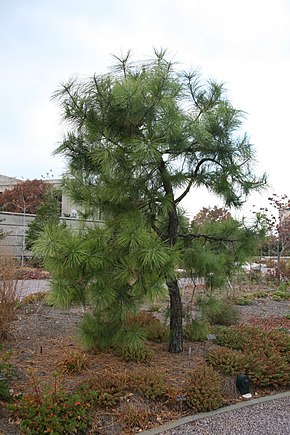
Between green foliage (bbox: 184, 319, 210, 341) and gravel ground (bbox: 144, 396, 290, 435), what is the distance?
1.26m

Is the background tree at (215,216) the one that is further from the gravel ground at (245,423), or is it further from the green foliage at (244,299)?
the green foliage at (244,299)

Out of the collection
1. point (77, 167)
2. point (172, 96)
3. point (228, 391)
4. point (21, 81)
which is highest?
point (21, 81)

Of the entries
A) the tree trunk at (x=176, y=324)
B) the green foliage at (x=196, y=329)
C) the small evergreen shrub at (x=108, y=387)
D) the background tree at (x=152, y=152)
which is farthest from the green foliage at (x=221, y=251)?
the small evergreen shrub at (x=108, y=387)

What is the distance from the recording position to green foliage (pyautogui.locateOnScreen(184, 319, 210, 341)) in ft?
13.9

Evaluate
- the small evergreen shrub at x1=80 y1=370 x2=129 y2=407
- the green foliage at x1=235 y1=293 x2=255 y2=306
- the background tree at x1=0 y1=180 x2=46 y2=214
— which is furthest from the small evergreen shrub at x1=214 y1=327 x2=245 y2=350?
the background tree at x1=0 y1=180 x2=46 y2=214

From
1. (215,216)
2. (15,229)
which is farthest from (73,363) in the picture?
(15,229)

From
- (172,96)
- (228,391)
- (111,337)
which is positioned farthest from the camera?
(111,337)

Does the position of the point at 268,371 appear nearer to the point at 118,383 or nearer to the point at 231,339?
the point at 231,339

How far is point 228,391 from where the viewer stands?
319 cm

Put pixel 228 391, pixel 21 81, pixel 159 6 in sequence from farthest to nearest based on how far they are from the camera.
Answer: pixel 21 81 < pixel 159 6 < pixel 228 391

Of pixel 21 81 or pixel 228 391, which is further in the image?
pixel 21 81

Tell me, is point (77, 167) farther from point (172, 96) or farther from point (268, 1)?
point (268, 1)

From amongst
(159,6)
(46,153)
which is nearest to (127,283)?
(46,153)

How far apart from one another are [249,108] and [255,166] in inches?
24.2
